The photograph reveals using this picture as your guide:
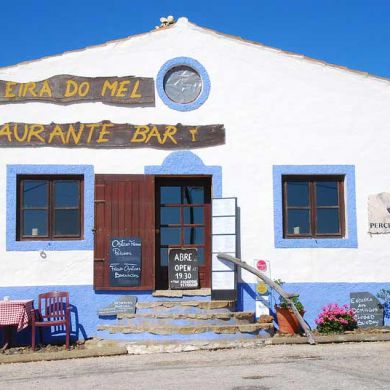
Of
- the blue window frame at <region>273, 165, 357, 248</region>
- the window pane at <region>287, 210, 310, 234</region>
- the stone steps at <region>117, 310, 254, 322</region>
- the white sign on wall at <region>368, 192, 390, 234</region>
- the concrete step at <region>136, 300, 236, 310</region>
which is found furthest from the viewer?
the window pane at <region>287, 210, 310, 234</region>

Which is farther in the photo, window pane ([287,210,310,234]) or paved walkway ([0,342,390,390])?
window pane ([287,210,310,234])

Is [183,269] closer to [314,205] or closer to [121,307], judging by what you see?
[121,307]

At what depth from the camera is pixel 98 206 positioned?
11414 millimetres

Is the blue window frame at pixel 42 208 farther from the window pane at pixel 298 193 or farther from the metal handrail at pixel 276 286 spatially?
the window pane at pixel 298 193

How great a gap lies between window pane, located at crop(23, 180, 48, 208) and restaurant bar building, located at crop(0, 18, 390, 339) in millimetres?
24

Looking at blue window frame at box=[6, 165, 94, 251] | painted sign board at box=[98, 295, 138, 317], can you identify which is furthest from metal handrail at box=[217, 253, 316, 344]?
blue window frame at box=[6, 165, 94, 251]

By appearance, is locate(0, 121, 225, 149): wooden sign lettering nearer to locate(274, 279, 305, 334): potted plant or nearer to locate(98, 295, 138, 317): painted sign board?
locate(98, 295, 138, 317): painted sign board

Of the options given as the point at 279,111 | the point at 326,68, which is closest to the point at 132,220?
the point at 279,111

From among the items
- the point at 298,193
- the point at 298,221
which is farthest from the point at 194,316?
the point at 298,193

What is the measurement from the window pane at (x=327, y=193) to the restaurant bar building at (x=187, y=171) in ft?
0.12

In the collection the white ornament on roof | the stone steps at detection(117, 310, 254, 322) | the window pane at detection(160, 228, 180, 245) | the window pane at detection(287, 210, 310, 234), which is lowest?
the stone steps at detection(117, 310, 254, 322)

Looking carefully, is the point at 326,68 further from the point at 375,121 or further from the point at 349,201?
the point at 349,201

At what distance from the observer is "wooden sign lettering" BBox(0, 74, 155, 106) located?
11.6 metres

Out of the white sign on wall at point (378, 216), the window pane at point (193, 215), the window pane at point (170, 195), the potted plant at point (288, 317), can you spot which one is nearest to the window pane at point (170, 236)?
the window pane at point (193, 215)
